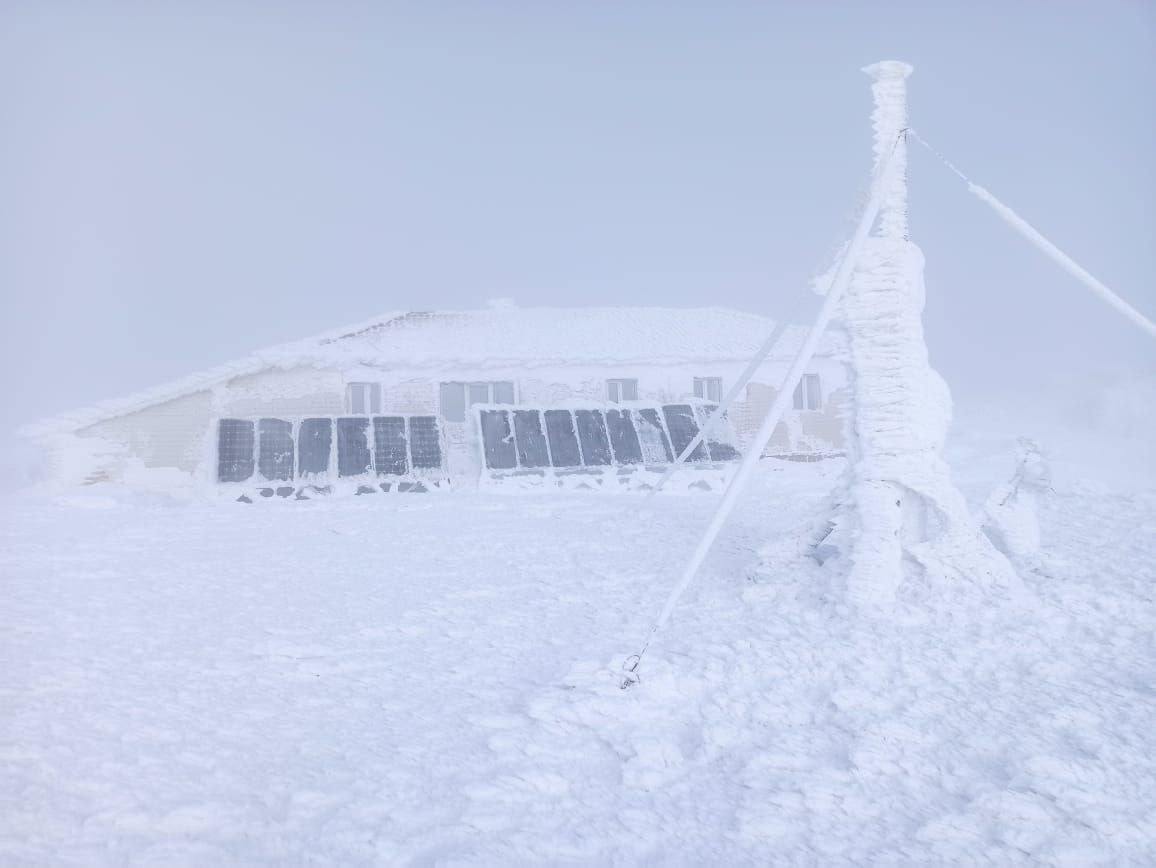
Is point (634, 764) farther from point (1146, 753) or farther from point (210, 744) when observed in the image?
point (1146, 753)

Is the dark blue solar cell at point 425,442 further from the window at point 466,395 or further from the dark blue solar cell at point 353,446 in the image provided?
the window at point 466,395

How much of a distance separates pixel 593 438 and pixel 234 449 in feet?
22.5

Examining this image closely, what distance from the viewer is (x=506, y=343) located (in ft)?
72.5

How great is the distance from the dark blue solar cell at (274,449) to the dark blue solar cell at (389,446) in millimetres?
1620

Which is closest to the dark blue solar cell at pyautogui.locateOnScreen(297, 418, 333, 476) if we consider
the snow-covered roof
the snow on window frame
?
the snow-covered roof

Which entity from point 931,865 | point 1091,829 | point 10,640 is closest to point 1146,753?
point 1091,829

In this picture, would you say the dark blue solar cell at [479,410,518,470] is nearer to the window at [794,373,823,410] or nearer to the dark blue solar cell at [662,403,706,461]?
the dark blue solar cell at [662,403,706,461]

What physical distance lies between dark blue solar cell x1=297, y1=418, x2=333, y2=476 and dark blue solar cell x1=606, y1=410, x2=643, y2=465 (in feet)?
18.2

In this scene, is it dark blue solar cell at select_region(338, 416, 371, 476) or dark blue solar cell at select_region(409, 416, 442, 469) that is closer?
dark blue solar cell at select_region(338, 416, 371, 476)

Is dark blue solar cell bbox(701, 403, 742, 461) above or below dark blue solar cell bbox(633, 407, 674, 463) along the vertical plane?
below

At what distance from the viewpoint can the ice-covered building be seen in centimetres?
1723

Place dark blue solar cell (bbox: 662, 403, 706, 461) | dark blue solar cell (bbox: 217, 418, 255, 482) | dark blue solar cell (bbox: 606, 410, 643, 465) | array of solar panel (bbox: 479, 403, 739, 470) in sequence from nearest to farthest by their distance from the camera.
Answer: dark blue solar cell (bbox: 217, 418, 255, 482)
array of solar panel (bbox: 479, 403, 739, 470)
dark blue solar cell (bbox: 606, 410, 643, 465)
dark blue solar cell (bbox: 662, 403, 706, 461)

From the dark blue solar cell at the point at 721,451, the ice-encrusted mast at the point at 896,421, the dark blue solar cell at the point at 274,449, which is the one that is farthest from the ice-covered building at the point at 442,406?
the ice-encrusted mast at the point at 896,421

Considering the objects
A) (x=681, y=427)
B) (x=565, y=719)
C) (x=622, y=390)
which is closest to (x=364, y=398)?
(x=622, y=390)
